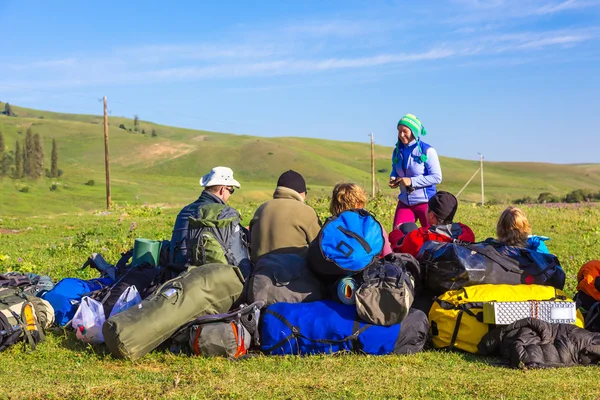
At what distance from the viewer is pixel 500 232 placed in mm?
7961

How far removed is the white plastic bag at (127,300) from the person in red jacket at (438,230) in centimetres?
335

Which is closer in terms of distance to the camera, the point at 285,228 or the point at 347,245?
the point at 347,245

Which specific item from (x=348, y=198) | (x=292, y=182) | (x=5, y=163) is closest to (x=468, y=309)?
(x=348, y=198)

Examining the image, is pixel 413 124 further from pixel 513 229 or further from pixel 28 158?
pixel 28 158

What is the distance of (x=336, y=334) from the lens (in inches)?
269

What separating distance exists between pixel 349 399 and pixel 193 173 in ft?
394

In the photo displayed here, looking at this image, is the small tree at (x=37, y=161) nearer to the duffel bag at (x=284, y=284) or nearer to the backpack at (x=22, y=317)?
the backpack at (x=22, y=317)

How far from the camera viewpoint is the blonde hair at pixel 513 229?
7801 millimetres

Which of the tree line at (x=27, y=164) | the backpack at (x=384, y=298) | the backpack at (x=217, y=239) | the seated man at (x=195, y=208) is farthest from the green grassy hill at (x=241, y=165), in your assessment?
the backpack at (x=384, y=298)

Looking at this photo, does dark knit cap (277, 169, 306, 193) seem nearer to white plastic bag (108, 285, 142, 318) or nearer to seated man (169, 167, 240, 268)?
seated man (169, 167, 240, 268)

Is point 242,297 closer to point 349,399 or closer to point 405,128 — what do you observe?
point 349,399

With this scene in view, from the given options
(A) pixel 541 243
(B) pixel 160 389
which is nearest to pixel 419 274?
(A) pixel 541 243

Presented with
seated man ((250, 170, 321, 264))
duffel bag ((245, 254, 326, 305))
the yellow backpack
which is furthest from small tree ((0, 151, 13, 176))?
the yellow backpack

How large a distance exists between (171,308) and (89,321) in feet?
3.99
